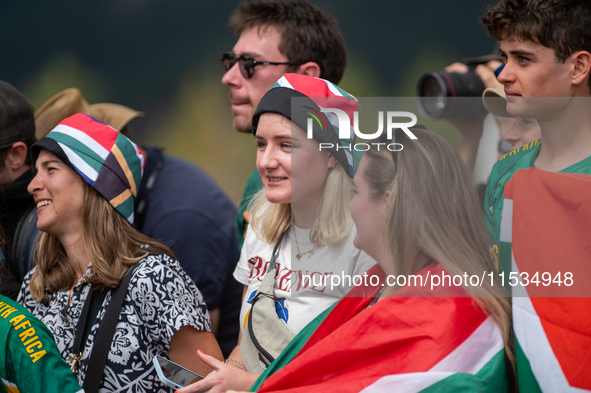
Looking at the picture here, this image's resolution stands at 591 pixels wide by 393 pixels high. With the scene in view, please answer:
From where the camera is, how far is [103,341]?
6.68 ft

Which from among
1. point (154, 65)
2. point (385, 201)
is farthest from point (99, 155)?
point (154, 65)

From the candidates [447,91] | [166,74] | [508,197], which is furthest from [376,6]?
[508,197]

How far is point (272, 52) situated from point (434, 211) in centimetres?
158

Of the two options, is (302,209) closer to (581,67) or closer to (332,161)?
(332,161)

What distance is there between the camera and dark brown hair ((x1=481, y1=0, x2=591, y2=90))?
1.62 metres

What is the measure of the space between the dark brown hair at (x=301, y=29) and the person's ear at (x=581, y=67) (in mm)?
1405

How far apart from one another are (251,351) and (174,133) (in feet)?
11.1

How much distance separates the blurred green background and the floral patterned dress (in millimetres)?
2558

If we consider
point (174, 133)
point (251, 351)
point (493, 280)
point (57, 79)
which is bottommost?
point (251, 351)

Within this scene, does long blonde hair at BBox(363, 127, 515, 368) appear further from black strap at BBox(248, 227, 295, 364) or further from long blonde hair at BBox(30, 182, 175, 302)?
long blonde hair at BBox(30, 182, 175, 302)

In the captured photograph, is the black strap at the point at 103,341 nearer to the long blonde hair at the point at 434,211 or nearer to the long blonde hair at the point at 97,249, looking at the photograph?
the long blonde hair at the point at 97,249

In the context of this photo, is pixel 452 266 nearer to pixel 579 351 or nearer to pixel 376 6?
pixel 579 351

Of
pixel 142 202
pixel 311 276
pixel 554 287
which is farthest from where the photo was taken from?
pixel 142 202

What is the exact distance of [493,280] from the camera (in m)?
1.39
